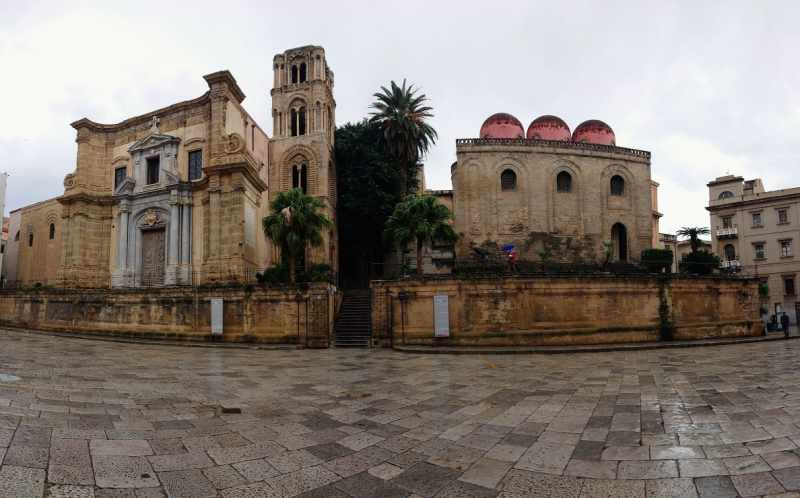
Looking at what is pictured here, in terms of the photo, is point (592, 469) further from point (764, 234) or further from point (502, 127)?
point (764, 234)

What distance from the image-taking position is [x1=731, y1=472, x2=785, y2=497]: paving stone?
12.9ft

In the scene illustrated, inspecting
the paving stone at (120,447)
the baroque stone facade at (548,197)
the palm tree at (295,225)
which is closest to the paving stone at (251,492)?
the paving stone at (120,447)

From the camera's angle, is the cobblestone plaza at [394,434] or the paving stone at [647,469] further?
the paving stone at [647,469]

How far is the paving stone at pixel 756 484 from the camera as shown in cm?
393

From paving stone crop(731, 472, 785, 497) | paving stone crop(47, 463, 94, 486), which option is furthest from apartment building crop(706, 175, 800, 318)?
paving stone crop(47, 463, 94, 486)

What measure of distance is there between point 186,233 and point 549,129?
2734 cm

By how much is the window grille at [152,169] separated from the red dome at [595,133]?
30.4 meters

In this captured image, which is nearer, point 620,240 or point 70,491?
point 70,491

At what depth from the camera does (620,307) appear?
66.3 feet

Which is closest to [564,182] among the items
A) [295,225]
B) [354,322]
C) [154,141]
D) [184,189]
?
[354,322]

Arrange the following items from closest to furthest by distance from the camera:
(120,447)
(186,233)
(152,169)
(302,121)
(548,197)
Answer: (120,447)
(186,233)
(152,169)
(302,121)
(548,197)

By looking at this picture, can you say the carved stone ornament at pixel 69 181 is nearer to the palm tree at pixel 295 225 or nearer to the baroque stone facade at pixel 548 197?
the palm tree at pixel 295 225

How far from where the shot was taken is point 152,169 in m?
27.5

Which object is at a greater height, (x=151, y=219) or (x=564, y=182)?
(x=564, y=182)
